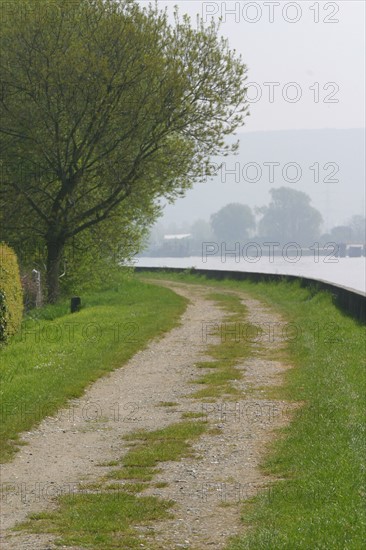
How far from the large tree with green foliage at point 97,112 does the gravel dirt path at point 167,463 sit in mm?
16560

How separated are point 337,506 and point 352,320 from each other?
17880 mm

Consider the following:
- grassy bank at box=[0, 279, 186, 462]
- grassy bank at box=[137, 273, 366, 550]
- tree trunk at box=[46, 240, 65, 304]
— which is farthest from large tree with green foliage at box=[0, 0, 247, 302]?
grassy bank at box=[137, 273, 366, 550]

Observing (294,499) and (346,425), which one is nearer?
(294,499)

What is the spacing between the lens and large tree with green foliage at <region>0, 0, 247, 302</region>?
1335 inches

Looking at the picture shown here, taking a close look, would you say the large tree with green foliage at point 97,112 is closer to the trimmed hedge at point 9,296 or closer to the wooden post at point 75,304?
the wooden post at point 75,304

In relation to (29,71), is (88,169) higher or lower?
lower

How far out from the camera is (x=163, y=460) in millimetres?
11656

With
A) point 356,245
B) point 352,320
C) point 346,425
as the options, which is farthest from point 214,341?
point 356,245

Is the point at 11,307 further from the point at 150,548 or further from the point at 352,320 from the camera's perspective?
the point at 150,548

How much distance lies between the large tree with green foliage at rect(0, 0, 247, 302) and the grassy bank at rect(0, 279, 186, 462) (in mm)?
4455

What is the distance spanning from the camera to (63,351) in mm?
20703

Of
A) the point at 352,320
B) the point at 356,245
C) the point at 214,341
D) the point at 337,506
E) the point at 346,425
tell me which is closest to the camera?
the point at 337,506

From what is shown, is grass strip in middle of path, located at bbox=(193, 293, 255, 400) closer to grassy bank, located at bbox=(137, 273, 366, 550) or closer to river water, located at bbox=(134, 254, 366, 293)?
grassy bank, located at bbox=(137, 273, 366, 550)

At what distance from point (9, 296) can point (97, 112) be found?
515 inches
